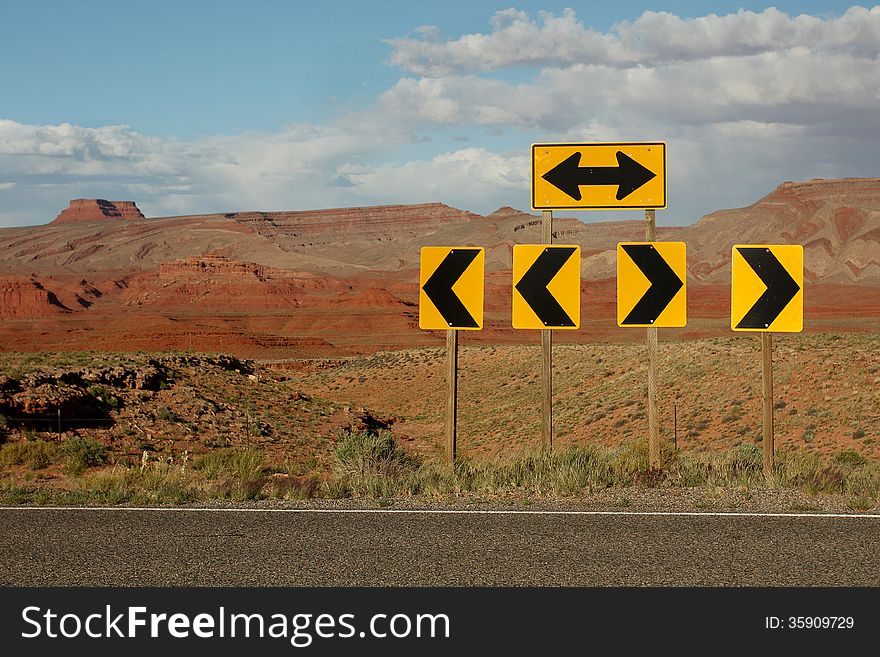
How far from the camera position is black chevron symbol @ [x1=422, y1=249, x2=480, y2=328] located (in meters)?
11.2

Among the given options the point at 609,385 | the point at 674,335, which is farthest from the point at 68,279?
the point at 609,385

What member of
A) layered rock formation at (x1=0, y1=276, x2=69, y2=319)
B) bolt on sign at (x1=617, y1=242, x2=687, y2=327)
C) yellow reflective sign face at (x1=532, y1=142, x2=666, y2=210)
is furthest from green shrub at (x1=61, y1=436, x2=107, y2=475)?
layered rock formation at (x1=0, y1=276, x2=69, y2=319)

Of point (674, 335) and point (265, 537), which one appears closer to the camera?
point (265, 537)

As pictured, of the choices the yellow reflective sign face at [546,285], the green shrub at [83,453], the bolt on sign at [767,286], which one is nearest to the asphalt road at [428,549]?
the bolt on sign at [767,286]

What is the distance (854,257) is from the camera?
112 m

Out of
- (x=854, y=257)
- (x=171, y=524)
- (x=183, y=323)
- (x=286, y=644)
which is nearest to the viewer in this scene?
(x=286, y=644)

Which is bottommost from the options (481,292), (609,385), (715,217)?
(609,385)

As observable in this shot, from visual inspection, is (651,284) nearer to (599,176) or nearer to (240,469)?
(599,176)

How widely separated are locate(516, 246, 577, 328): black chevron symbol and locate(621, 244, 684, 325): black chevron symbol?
28.7 inches

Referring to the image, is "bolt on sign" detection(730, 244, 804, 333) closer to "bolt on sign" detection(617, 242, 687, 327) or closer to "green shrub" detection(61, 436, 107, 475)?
"bolt on sign" detection(617, 242, 687, 327)

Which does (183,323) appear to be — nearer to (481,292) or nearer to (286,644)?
(481,292)

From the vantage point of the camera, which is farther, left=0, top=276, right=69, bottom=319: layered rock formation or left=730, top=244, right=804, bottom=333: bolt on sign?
left=0, top=276, right=69, bottom=319: layered rock formation

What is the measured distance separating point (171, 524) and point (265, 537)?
104 cm

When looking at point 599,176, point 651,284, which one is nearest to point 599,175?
point 599,176
